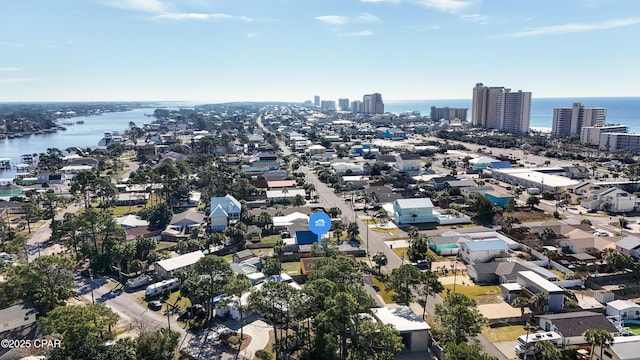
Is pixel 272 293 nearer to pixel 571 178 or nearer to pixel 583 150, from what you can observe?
pixel 571 178

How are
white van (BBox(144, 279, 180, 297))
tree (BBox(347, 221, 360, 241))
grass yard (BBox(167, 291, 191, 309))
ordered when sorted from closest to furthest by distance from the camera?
grass yard (BBox(167, 291, 191, 309)) < white van (BBox(144, 279, 180, 297)) < tree (BBox(347, 221, 360, 241))

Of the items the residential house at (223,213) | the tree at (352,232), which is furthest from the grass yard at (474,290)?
the residential house at (223,213)

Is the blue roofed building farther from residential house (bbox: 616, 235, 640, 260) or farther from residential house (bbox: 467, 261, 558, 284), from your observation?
residential house (bbox: 616, 235, 640, 260)

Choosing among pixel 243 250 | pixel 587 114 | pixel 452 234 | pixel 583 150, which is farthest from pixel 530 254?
pixel 587 114

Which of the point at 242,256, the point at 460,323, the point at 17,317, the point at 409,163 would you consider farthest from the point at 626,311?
the point at 409,163

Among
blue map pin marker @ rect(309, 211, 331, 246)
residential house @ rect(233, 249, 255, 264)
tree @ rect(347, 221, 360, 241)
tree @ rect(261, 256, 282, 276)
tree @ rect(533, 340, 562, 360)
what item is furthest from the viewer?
tree @ rect(347, 221, 360, 241)

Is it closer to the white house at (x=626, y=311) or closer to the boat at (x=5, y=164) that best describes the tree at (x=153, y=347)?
the white house at (x=626, y=311)

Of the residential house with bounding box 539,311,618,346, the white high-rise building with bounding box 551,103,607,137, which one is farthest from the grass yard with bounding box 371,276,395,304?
the white high-rise building with bounding box 551,103,607,137
